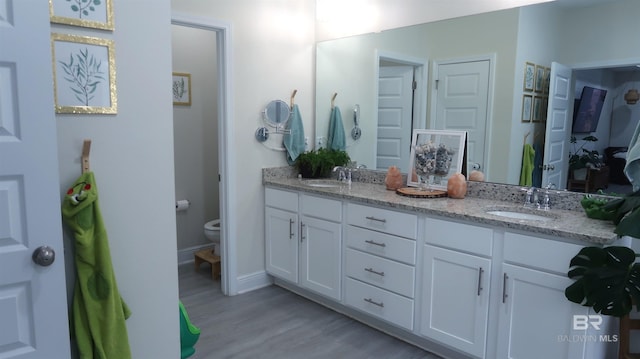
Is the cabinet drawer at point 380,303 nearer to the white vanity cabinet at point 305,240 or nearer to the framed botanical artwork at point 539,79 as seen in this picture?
the white vanity cabinet at point 305,240

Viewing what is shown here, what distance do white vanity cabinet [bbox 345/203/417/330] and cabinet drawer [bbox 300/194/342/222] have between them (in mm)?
102

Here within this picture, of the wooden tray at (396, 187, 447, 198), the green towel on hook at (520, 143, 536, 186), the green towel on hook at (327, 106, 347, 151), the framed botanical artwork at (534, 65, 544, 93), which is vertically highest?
the framed botanical artwork at (534, 65, 544, 93)

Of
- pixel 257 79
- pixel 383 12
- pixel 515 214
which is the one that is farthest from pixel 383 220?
pixel 383 12

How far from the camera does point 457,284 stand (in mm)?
2373

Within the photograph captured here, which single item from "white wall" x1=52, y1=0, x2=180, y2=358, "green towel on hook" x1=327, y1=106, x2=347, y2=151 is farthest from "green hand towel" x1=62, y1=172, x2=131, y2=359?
"green towel on hook" x1=327, y1=106, x2=347, y2=151

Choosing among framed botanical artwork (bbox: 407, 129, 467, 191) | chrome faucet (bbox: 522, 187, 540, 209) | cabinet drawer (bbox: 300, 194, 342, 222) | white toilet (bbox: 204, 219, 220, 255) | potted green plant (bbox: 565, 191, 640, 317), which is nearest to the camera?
potted green plant (bbox: 565, 191, 640, 317)

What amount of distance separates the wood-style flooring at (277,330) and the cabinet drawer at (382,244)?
56 centimetres

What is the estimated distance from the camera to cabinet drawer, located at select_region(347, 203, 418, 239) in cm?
256

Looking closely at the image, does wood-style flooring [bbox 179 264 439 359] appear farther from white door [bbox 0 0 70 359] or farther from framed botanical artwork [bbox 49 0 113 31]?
framed botanical artwork [bbox 49 0 113 31]

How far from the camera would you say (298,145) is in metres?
3.70

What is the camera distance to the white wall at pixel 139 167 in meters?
1.78

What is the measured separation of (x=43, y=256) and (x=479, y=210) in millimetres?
2044

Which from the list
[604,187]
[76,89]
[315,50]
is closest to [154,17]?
[76,89]

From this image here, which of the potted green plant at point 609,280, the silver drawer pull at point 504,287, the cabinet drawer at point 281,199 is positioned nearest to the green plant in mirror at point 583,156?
the potted green plant at point 609,280
